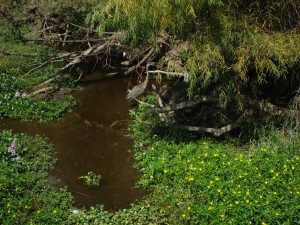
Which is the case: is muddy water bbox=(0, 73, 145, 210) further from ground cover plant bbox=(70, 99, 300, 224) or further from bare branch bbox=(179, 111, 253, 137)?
bare branch bbox=(179, 111, 253, 137)

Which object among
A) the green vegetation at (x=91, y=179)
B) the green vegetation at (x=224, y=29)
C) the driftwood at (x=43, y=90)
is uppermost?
the green vegetation at (x=224, y=29)

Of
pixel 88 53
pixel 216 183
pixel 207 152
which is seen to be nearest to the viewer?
pixel 216 183

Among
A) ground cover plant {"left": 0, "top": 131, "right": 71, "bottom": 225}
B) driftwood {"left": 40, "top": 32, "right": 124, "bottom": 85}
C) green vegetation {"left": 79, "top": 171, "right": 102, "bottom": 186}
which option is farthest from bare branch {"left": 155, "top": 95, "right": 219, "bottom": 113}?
driftwood {"left": 40, "top": 32, "right": 124, "bottom": 85}

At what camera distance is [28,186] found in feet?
23.1

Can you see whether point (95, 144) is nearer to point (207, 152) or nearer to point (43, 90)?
point (43, 90)

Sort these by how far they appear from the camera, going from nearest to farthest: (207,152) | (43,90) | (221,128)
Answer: (207,152) → (221,128) → (43,90)

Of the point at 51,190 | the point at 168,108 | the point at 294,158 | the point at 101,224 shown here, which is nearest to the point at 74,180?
→ the point at 51,190

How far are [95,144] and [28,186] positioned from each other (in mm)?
2084

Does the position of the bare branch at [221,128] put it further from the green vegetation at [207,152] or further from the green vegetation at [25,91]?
the green vegetation at [25,91]

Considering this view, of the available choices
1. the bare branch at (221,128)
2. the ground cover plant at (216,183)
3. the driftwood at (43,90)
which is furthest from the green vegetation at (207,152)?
the driftwood at (43,90)

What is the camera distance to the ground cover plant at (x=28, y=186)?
634 cm

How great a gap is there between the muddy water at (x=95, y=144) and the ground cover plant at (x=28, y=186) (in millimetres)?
287

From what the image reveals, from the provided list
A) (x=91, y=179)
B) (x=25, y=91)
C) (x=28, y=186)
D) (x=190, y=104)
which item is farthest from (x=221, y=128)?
(x=25, y=91)

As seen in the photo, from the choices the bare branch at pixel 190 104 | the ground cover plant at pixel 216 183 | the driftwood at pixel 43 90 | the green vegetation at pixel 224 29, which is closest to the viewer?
the ground cover plant at pixel 216 183
